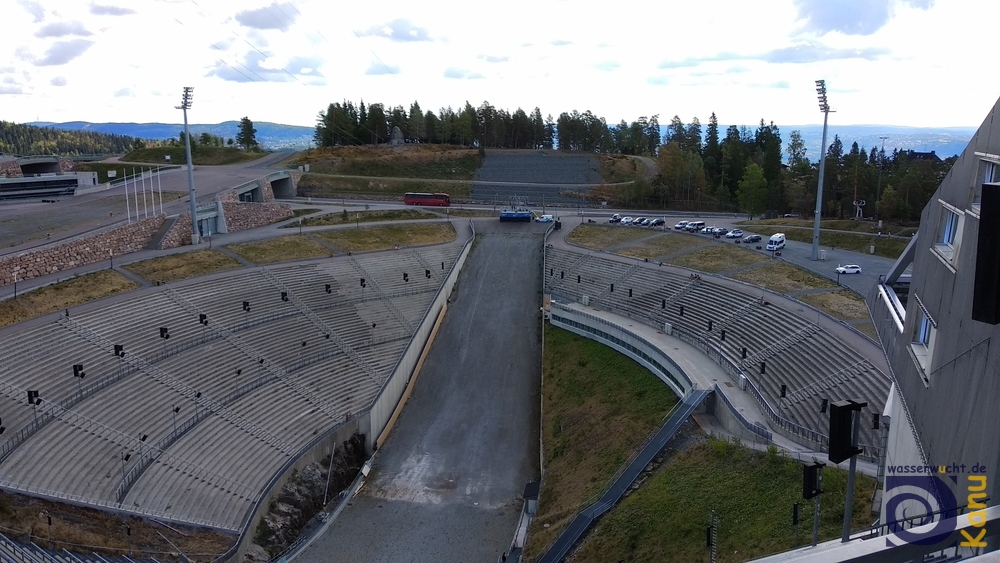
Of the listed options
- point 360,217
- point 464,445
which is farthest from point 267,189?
point 464,445

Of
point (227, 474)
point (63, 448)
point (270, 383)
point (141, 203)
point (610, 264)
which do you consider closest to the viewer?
point (63, 448)

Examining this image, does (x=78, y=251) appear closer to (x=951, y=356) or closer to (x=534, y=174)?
(x=951, y=356)

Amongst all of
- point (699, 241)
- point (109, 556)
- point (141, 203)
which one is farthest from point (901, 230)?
point (141, 203)

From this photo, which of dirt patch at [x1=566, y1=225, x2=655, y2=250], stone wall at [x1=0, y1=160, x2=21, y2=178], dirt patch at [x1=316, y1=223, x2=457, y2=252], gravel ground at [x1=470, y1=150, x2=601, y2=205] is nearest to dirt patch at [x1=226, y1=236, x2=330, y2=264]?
dirt patch at [x1=316, y1=223, x2=457, y2=252]

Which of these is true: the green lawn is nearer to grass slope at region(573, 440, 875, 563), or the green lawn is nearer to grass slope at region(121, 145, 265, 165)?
grass slope at region(121, 145, 265, 165)

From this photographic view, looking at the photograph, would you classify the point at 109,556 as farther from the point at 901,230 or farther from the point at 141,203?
the point at 901,230

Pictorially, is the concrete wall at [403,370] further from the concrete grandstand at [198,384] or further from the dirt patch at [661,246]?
the dirt patch at [661,246]
